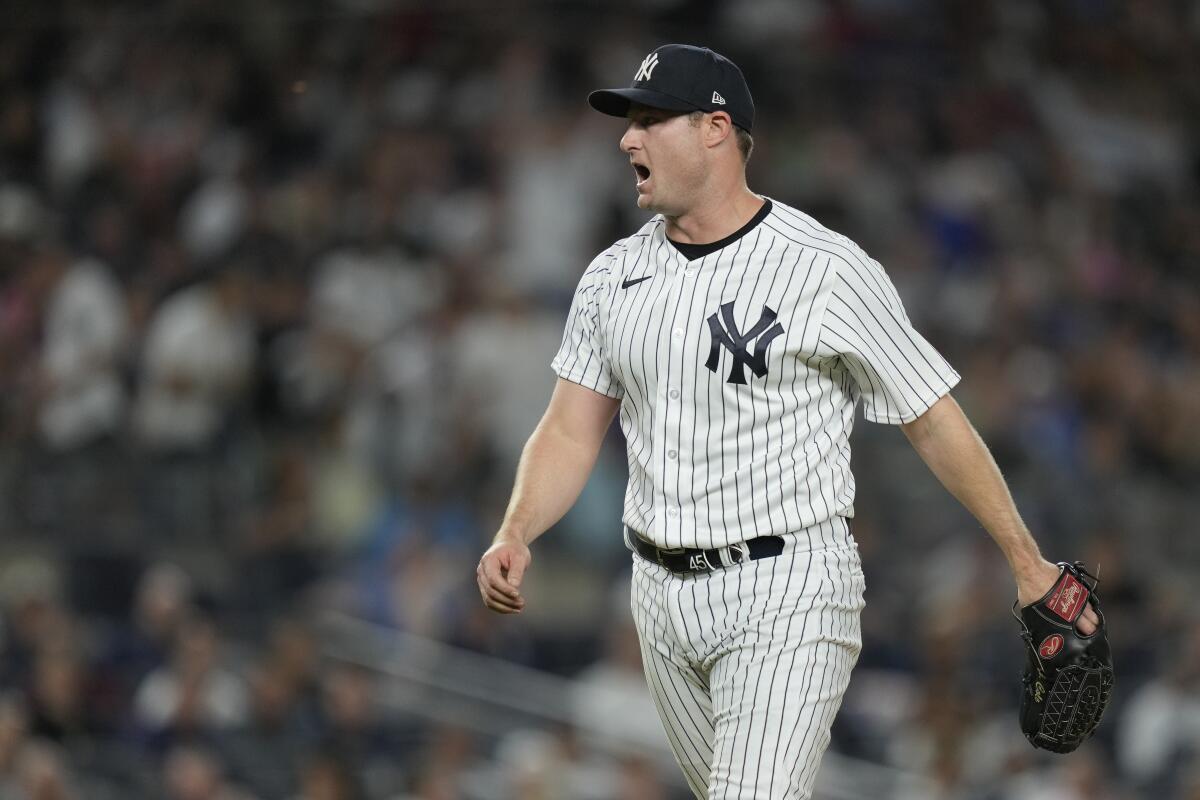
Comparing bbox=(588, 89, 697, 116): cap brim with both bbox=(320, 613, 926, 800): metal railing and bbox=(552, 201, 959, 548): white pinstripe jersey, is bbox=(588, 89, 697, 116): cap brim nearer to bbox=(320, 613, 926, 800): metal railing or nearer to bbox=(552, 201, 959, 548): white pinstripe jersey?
bbox=(552, 201, 959, 548): white pinstripe jersey

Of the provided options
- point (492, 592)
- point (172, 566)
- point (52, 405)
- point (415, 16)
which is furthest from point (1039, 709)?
point (415, 16)

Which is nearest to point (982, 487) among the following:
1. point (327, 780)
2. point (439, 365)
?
point (327, 780)

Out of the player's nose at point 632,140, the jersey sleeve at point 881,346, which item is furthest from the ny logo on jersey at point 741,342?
the player's nose at point 632,140

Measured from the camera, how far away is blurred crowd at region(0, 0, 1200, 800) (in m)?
7.44

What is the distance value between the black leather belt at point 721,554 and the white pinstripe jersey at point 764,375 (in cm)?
3

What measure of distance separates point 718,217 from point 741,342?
286mm

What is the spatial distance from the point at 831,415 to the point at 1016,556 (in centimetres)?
45

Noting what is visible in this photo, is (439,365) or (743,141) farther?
(439,365)

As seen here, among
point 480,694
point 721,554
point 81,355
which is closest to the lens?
point 721,554

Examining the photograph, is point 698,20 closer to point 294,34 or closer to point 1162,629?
point 294,34

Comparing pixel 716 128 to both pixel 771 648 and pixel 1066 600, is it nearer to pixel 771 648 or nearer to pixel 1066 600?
pixel 771 648

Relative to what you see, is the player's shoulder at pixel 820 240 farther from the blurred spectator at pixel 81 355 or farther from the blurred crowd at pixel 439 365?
the blurred spectator at pixel 81 355

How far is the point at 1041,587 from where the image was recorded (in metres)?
3.58

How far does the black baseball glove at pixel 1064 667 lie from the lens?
3.61 meters
